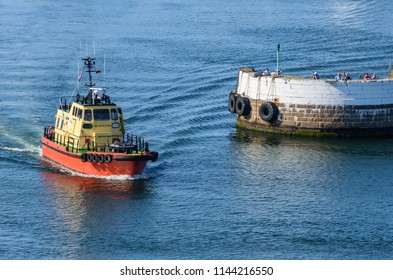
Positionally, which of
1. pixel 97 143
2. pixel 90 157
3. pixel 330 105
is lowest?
pixel 90 157

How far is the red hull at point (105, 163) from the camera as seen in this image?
243 feet

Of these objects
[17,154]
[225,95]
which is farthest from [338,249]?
[225,95]

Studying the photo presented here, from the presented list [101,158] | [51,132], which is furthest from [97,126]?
[51,132]

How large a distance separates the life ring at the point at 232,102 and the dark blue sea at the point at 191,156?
4.33 ft

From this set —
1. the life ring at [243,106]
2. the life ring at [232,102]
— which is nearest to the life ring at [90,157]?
the life ring at [243,106]

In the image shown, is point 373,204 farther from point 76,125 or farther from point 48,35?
point 48,35

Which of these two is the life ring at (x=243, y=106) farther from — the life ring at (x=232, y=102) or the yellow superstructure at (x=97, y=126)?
the yellow superstructure at (x=97, y=126)

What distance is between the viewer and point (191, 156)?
266 feet

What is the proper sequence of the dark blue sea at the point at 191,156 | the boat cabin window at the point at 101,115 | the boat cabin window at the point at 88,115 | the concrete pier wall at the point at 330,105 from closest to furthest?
1. the dark blue sea at the point at 191,156
2. the boat cabin window at the point at 88,115
3. the boat cabin window at the point at 101,115
4. the concrete pier wall at the point at 330,105

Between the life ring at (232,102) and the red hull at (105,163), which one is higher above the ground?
A: the life ring at (232,102)

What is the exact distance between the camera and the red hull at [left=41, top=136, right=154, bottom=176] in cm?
7394

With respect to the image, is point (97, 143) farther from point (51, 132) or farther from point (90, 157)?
Result: point (51, 132)

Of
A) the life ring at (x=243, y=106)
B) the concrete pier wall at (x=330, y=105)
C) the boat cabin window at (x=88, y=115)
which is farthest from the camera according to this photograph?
the life ring at (x=243, y=106)

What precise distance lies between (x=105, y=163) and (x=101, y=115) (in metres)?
3.43
